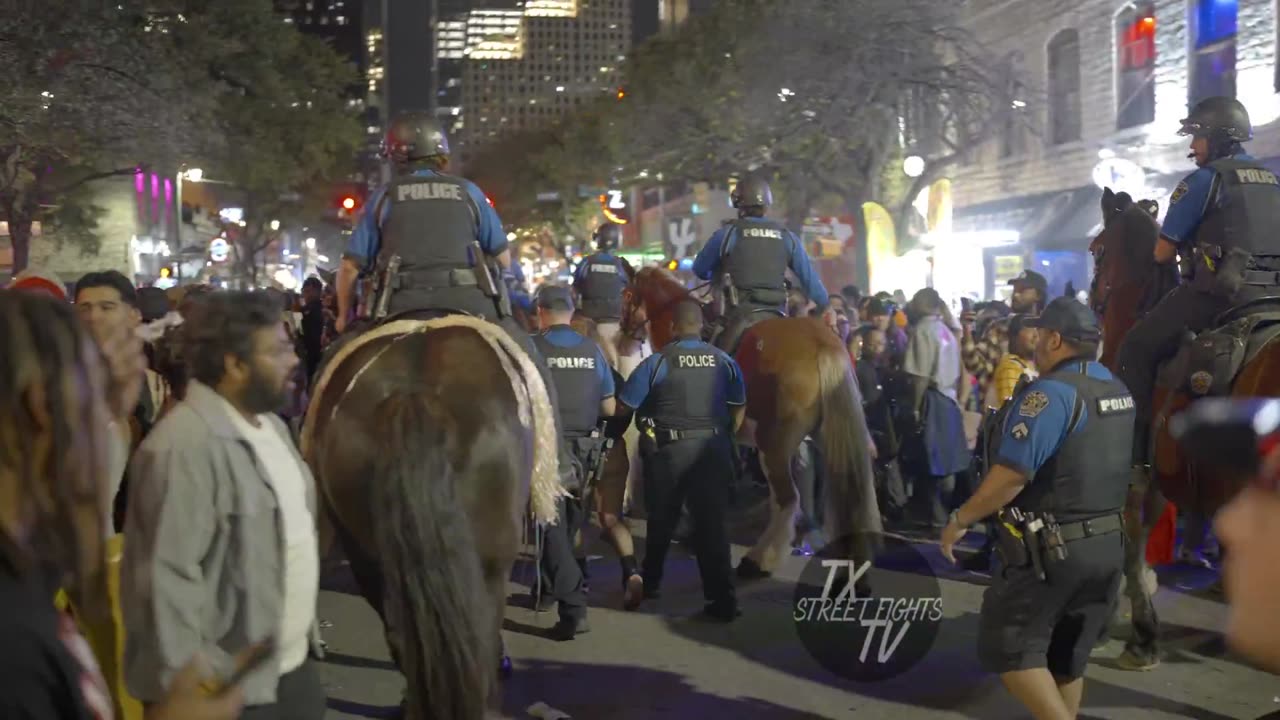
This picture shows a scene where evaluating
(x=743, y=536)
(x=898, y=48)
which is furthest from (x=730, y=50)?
(x=743, y=536)

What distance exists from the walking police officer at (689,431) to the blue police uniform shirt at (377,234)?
7.92 feet

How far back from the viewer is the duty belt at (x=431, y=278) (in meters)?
6.48

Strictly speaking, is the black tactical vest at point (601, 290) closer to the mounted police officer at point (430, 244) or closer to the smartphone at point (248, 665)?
the mounted police officer at point (430, 244)

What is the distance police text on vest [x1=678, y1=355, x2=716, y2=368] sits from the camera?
8820mm

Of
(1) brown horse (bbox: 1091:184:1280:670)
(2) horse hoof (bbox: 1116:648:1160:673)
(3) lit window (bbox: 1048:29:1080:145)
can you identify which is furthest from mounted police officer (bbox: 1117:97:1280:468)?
(3) lit window (bbox: 1048:29:1080:145)

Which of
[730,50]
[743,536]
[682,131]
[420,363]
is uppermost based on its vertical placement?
[730,50]

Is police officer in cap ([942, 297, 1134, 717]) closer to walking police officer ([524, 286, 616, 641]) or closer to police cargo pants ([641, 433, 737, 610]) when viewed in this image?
police cargo pants ([641, 433, 737, 610])

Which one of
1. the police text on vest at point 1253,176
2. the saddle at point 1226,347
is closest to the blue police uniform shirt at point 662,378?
the saddle at point 1226,347

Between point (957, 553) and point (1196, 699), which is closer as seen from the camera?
point (1196, 699)

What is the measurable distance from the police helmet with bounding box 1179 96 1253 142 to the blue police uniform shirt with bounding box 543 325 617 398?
4.00 meters

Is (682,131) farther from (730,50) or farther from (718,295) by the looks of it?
(718,295)

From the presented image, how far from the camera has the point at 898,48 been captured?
2831 cm

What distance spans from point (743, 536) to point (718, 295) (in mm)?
3095

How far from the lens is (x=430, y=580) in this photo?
15.5ft
